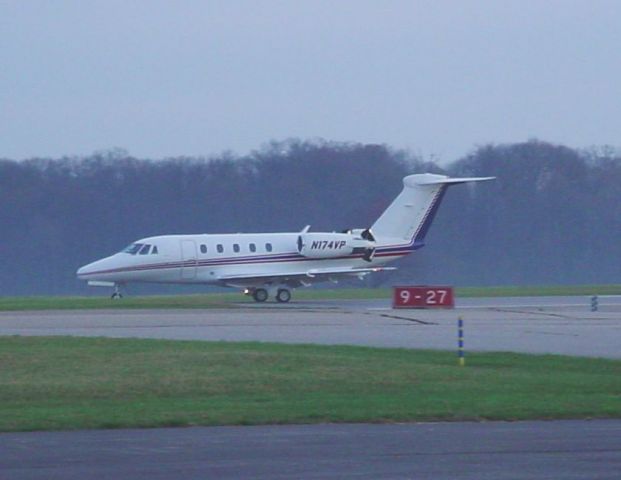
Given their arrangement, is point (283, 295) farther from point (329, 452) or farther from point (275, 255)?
point (329, 452)

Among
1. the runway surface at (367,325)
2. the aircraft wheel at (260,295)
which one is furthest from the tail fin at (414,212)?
the runway surface at (367,325)

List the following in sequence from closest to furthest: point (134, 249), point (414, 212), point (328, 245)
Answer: point (134, 249) < point (328, 245) < point (414, 212)

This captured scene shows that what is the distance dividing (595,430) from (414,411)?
2.62 m

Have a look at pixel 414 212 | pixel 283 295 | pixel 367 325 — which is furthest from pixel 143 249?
pixel 367 325

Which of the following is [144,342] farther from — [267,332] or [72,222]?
[72,222]

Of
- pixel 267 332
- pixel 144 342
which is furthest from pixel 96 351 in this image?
pixel 267 332

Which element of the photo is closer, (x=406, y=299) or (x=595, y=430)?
(x=595, y=430)

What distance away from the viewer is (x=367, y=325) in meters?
31.8

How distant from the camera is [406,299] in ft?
130

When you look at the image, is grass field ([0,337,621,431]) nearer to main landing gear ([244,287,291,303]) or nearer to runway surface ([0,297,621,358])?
runway surface ([0,297,621,358])

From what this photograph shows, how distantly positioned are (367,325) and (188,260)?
49.1 ft

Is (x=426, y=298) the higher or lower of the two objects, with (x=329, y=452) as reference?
higher

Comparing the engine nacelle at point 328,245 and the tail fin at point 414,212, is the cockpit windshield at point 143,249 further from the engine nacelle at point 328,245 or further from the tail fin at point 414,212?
the tail fin at point 414,212

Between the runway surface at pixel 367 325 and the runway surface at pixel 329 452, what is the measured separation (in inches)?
461
